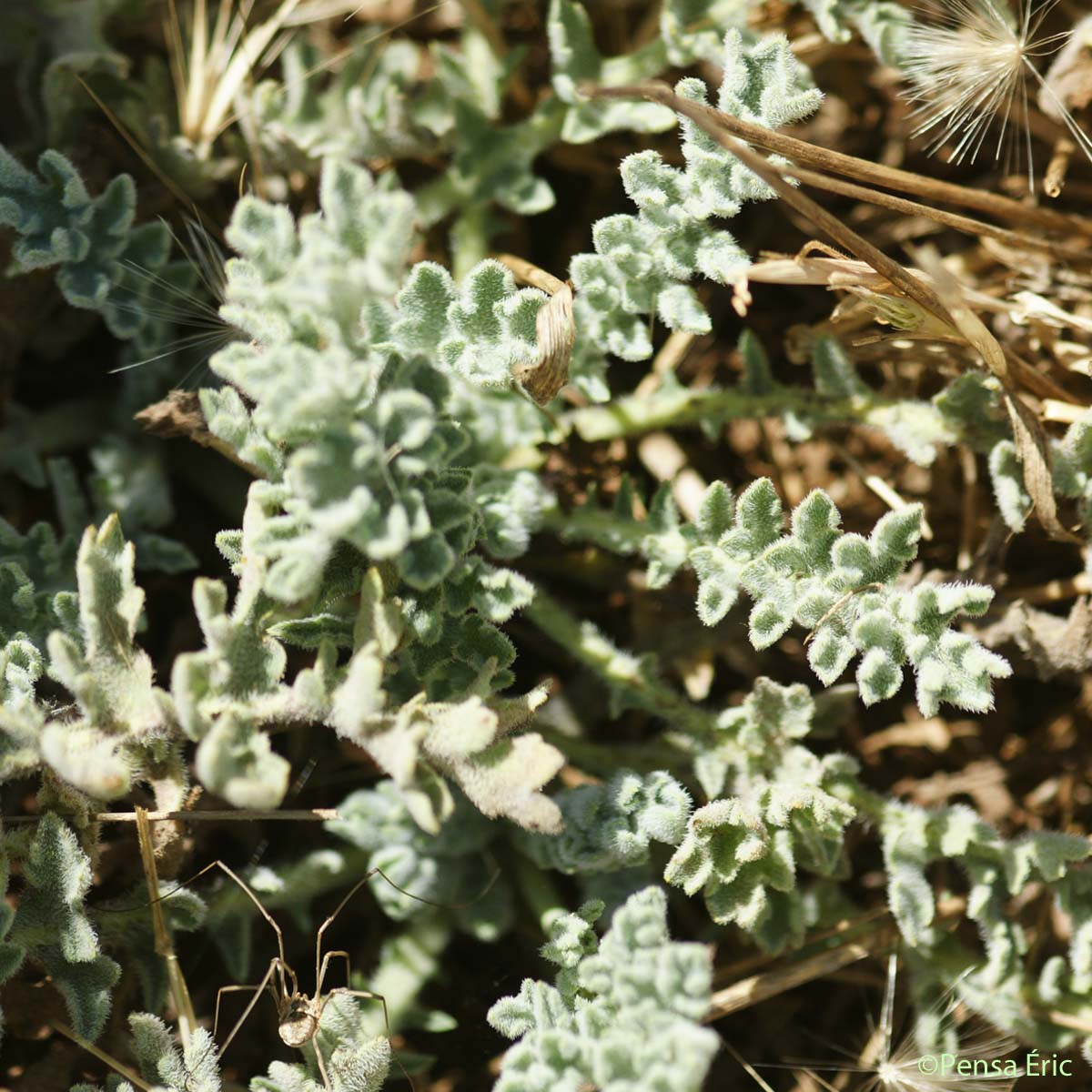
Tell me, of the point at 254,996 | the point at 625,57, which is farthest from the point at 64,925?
the point at 625,57

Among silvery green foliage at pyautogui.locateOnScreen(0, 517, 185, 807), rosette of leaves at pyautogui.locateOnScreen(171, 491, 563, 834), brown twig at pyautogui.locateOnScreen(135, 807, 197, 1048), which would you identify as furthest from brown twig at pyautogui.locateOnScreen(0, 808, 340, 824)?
rosette of leaves at pyautogui.locateOnScreen(171, 491, 563, 834)

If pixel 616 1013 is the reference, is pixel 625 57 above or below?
above

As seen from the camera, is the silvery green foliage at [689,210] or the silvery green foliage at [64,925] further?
the silvery green foliage at [689,210]

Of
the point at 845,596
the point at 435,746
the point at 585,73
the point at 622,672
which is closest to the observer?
the point at 435,746

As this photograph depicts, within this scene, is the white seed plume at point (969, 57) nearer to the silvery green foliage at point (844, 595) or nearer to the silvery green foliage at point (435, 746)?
the silvery green foliage at point (844, 595)

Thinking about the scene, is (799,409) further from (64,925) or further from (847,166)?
(64,925)

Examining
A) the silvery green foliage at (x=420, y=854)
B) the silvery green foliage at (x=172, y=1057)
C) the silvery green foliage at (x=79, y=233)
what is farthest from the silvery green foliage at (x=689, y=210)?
the silvery green foliage at (x=172, y=1057)

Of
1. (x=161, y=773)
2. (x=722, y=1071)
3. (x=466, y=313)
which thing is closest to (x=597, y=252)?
(x=466, y=313)
